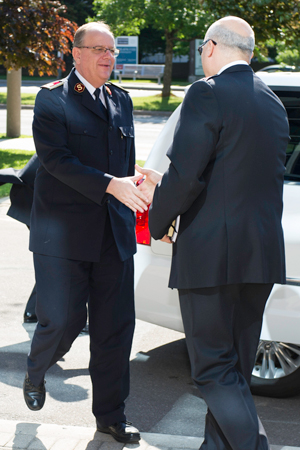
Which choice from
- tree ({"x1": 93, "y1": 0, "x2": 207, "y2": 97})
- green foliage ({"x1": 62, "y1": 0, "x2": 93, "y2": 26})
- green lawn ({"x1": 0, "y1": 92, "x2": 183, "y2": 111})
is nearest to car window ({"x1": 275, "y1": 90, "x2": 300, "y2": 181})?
green lawn ({"x1": 0, "y1": 92, "x2": 183, "y2": 111})

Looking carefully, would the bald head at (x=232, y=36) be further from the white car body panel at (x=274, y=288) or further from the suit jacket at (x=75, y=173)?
the white car body panel at (x=274, y=288)

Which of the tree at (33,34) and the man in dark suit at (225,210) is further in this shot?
the tree at (33,34)

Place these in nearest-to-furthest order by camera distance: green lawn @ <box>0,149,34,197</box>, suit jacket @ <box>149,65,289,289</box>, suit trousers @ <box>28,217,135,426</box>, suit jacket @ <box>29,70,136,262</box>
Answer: suit jacket @ <box>149,65,289,289</box> → suit jacket @ <box>29,70,136,262</box> → suit trousers @ <box>28,217,135,426</box> → green lawn @ <box>0,149,34,197</box>

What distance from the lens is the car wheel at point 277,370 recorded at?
3604 mm

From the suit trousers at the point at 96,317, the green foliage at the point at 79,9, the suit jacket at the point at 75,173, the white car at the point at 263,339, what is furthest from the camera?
the green foliage at the point at 79,9

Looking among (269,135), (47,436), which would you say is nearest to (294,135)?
(269,135)

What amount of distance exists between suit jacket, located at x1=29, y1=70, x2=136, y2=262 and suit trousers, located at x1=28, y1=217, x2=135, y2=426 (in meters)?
0.07

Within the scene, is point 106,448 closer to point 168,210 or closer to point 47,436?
point 47,436

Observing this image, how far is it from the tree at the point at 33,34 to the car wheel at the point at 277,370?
1009 cm

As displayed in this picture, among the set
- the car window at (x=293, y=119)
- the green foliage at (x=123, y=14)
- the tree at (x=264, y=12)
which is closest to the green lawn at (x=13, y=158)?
the tree at (x=264, y=12)

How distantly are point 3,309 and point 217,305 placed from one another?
2921mm

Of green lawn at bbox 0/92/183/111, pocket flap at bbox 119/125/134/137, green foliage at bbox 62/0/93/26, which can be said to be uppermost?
green foliage at bbox 62/0/93/26

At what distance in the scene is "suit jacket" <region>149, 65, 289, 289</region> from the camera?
2.38 meters

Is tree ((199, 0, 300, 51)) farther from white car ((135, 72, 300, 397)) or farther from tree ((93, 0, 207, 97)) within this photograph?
tree ((93, 0, 207, 97))
